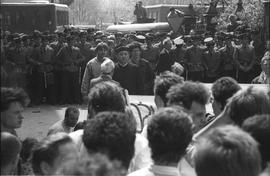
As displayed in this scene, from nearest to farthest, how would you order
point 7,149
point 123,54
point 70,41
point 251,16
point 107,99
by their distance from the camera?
point 7,149, point 107,99, point 123,54, point 70,41, point 251,16

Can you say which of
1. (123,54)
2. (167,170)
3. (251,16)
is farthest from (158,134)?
(251,16)

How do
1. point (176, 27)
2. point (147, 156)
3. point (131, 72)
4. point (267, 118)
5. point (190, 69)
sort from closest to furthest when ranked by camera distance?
point (267, 118)
point (147, 156)
point (131, 72)
point (190, 69)
point (176, 27)

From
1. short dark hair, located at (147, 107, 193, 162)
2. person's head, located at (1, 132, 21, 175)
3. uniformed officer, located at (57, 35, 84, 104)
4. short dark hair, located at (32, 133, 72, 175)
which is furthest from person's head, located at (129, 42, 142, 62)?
short dark hair, located at (147, 107, 193, 162)

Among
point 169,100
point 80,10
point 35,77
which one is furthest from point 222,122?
point 80,10

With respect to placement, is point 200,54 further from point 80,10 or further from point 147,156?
point 80,10

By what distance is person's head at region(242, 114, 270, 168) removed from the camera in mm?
2182

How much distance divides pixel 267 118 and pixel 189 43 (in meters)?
9.05

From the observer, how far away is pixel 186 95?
10.6ft

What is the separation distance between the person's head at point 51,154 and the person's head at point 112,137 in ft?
0.90

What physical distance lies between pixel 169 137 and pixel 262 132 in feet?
1.49

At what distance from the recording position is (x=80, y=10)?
2263 inches

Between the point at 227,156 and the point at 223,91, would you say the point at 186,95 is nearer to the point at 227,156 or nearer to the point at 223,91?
the point at 223,91

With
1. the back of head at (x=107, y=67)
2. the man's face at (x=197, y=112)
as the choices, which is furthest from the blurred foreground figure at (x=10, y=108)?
the back of head at (x=107, y=67)

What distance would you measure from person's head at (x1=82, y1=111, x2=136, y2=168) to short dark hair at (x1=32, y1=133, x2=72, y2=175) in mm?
303
